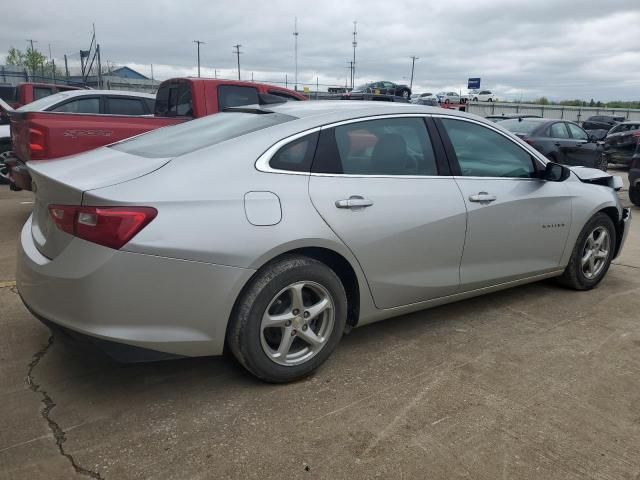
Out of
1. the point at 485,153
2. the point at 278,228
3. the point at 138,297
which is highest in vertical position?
the point at 485,153

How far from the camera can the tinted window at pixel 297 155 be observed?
9.48ft

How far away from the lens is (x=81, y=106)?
8320 mm

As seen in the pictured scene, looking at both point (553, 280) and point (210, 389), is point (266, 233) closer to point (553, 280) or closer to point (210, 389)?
point (210, 389)

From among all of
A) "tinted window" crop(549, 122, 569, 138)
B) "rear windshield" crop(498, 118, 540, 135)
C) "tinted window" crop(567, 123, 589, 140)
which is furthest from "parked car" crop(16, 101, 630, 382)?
"tinted window" crop(567, 123, 589, 140)

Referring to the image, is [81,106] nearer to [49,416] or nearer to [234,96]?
[234,96]

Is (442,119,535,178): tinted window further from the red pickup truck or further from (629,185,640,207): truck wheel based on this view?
(629,185,640,207): truck wheel

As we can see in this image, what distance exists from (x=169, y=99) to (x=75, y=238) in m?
5.78

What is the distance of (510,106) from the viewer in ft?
134

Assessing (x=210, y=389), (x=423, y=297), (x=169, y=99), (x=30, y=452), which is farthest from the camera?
(x=169, y=99)

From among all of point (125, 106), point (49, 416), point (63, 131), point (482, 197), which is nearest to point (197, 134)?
point (49, 416)

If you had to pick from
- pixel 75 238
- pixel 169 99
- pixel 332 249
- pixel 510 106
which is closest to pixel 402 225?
pixel 332 249

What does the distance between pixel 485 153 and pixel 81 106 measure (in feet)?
21.9

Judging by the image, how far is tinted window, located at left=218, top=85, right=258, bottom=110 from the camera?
289 inches

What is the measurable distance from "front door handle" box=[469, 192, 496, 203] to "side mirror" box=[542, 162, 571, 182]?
2.23 feet
